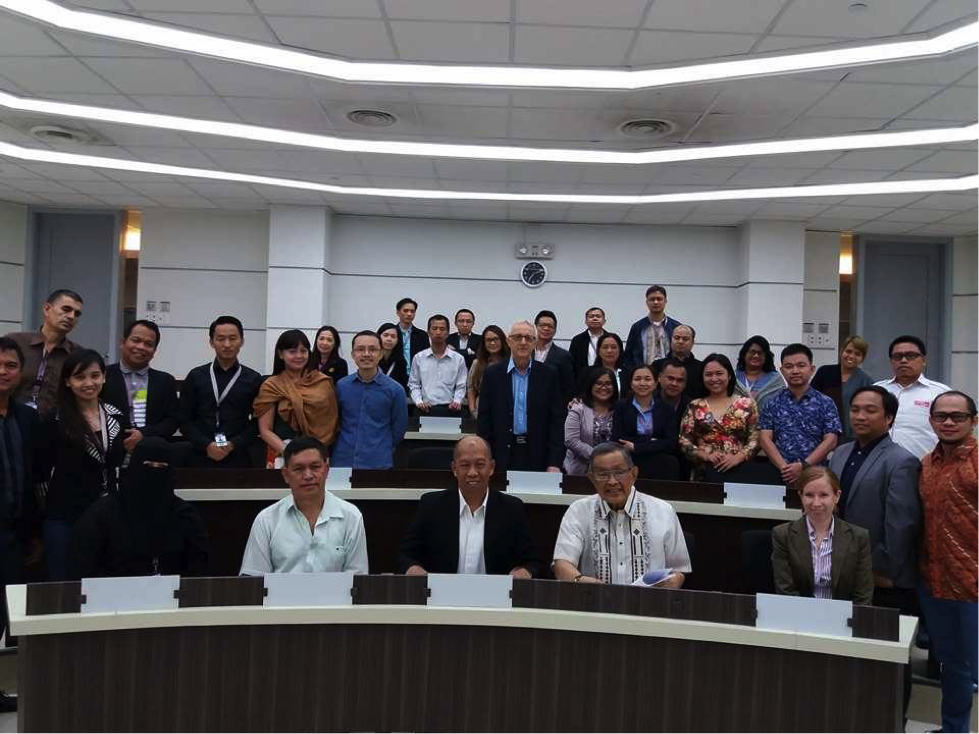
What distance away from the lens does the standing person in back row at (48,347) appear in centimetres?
326

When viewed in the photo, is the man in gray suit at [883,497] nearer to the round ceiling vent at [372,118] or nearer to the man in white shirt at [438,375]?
the man in white shirt at [438,375]

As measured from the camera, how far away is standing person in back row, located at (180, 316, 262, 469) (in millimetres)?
3658

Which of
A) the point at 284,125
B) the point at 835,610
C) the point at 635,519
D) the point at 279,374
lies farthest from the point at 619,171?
the point at 835,610

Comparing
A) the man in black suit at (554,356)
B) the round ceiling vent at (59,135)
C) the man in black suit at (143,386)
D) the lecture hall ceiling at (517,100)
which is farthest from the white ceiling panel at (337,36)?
the round ceiling vent at (59,135)

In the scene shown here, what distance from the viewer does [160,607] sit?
5.85ft

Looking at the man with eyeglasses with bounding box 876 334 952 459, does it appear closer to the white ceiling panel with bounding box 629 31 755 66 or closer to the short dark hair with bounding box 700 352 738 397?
the short dark hair with bounding box 700 352 738 397

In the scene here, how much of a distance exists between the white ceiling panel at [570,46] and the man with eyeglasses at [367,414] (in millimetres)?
1835

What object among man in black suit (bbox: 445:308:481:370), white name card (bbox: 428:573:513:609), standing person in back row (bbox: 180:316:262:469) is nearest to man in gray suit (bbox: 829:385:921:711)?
white name card (bbox: 428:573:513:609)

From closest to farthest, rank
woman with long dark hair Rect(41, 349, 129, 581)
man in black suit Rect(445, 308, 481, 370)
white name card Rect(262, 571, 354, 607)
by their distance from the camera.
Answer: white name card Rect(262, 571, 354, 607) → woman with long dark hair Rect(41, 349, 129, 581) → man in black suit Rect(445, 308, 481, 370)

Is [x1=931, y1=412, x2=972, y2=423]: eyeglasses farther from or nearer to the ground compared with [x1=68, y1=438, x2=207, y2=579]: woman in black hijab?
A: farther from the ground

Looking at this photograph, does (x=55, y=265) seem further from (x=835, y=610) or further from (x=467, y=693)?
(x=835, y=610)

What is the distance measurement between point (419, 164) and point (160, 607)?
5146 mm

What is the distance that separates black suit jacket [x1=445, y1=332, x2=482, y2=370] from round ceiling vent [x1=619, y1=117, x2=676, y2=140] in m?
1.98

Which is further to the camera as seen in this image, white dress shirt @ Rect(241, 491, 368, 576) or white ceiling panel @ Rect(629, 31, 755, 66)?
white ceiling panel @ Rect(629, 31, 755, 66)
